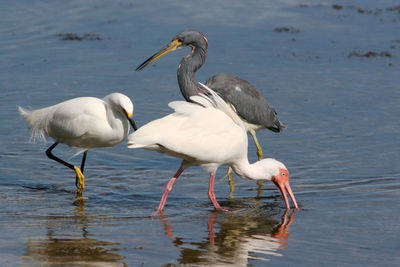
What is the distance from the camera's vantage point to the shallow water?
254 inches

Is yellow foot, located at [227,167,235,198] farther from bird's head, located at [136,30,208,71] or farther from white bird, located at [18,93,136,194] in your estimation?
bird's head, located at [136,30,208,71]

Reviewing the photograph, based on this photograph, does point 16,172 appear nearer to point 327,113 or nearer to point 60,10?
point 327,113

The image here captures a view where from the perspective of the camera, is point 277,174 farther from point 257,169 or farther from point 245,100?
point 245,100

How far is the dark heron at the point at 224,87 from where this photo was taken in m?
9.27

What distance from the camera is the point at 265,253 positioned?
631 cm

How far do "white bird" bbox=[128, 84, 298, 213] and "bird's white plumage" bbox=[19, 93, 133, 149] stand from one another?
72cm

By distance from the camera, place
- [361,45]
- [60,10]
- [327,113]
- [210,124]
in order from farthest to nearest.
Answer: [60,10]
[361,45]
[327,113]
[210,124]

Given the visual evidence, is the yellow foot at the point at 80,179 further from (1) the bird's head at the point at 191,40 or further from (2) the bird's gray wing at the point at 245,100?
(2) the bird's gray wing at the point at 245,100

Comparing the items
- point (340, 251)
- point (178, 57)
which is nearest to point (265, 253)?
point (340, 251)

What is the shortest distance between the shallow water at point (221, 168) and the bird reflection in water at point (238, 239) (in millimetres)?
17

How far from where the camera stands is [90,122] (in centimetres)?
806

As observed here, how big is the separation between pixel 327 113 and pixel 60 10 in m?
7.30

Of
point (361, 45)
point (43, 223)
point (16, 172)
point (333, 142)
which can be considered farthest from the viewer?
point (361, 45)

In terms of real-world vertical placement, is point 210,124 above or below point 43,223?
above
